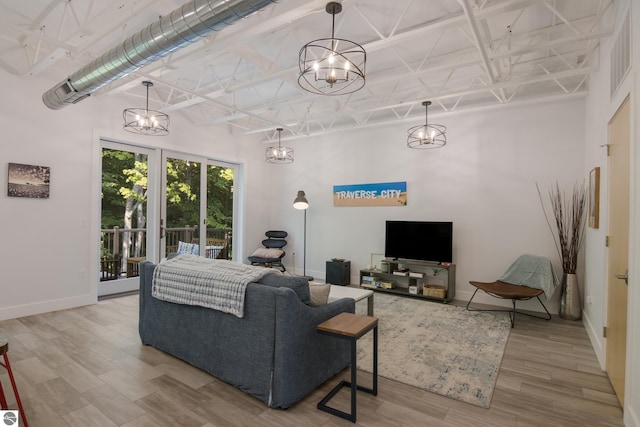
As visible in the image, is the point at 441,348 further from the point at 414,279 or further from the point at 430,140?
the point at 430,140

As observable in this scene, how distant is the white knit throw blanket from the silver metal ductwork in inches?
71.7

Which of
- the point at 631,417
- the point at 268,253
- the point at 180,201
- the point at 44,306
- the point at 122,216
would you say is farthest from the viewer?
the point at 268,253

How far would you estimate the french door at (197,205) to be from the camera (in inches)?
230

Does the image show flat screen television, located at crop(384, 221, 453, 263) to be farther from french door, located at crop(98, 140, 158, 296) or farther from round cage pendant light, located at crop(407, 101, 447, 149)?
french door, located at crop(98, 140, 158, 296)

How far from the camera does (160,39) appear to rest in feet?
8.83

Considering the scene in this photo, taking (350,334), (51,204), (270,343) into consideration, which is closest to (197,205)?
(51,204)

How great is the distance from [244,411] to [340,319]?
89cm

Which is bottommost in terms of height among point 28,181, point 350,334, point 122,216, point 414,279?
point 414,279

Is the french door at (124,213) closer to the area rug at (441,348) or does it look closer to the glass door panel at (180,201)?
the glass door panel at (180,201)

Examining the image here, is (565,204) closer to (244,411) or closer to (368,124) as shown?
(368,124)

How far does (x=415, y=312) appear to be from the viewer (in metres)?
4.61

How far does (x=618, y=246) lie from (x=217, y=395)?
3250 millimetres

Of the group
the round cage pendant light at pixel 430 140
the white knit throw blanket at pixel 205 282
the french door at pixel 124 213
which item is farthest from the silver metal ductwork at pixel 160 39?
the round cage pendant light at pixel 430 140

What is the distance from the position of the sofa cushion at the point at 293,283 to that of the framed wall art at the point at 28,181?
12.2ft
